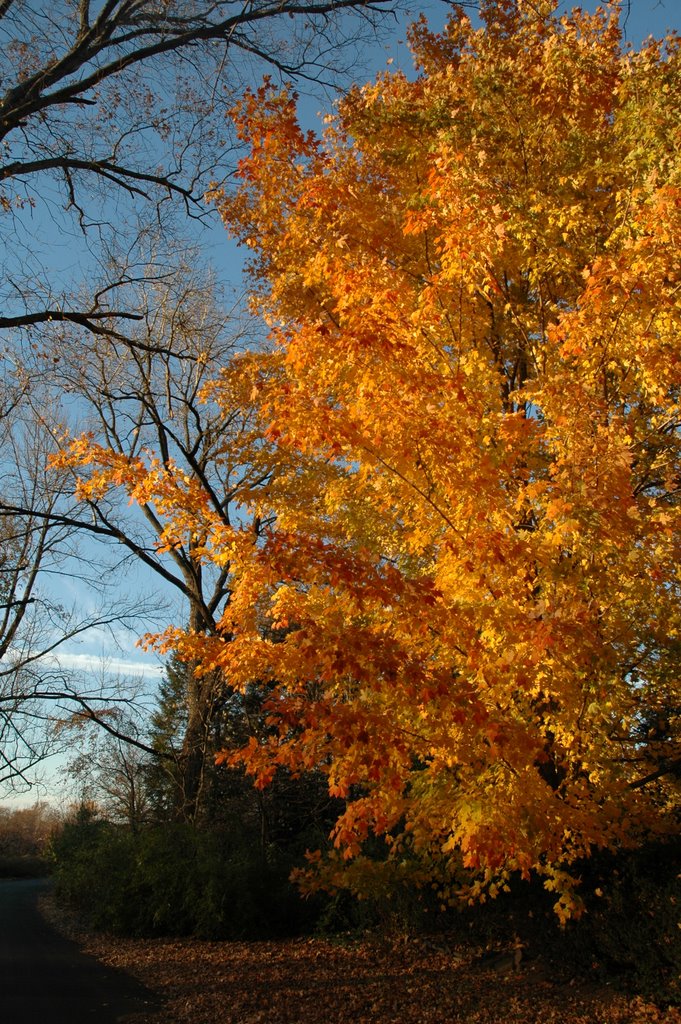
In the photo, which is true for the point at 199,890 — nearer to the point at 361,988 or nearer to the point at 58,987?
the point at 58,987

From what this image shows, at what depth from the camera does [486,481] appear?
16.9ft

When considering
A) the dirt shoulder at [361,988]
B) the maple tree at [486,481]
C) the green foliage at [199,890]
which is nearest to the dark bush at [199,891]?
the green foliage at [199,890]

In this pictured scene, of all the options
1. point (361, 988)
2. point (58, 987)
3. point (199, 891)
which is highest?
point (199, 891)

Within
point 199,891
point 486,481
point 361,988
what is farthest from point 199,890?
point 486,481

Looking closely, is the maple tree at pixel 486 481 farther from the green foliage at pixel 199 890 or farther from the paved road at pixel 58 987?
the green foliage at pixel 199 890

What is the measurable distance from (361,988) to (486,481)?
269 inches

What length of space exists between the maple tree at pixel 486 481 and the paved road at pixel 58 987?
3.10 metres

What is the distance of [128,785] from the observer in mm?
19672

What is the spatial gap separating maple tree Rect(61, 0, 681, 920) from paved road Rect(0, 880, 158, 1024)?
3.10m

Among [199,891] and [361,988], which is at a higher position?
[199,891]

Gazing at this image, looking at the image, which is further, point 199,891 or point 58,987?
point 199,891

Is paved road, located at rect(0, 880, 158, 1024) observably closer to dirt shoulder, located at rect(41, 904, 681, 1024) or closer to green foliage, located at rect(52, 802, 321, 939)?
dirt shoulder, located at rect(41, 904, 681, 1024)

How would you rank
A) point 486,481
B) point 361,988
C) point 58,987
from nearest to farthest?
point 486,481 → point 361,988 → point 58,987

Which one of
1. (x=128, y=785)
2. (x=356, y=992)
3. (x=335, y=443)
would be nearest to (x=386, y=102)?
(x=335, y=443)
